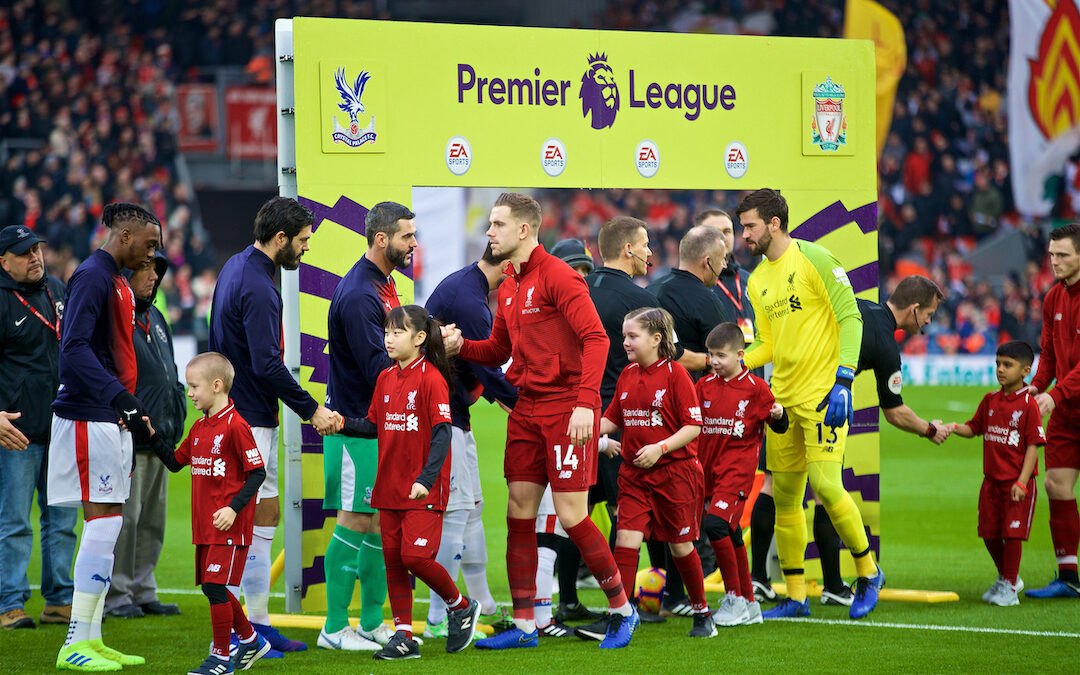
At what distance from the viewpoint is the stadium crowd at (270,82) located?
2491 cm

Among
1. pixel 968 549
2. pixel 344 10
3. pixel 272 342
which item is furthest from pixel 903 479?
pixel 344 10

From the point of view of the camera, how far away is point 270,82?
95.9ft

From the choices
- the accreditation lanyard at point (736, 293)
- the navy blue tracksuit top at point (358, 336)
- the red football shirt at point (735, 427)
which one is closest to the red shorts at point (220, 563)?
the navy blue tracksuit top at point (358, 336)

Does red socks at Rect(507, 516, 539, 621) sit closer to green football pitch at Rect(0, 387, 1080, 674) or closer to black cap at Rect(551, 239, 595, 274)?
green football pitch at Rect(0, 387, 1080, 674)

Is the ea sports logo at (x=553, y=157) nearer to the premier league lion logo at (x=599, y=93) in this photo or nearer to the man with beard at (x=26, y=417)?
the premier league lion logo at (x=599, y=93)

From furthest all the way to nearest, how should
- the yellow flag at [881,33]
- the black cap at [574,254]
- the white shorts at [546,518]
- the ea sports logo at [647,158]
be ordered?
the yellow flag at [881,33], the black cap at [574,254], the ea sports logo at [647,158], the white shorts at [546,518]

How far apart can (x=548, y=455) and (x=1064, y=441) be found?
3.92 meters

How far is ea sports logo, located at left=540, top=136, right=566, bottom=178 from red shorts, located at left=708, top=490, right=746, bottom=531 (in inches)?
96.1

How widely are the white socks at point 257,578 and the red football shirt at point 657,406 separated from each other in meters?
1.98

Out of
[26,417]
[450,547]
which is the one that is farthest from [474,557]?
[26,417]

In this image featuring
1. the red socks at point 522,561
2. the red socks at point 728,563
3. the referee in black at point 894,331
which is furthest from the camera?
the referee in black at point 894,331

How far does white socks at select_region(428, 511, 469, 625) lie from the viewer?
20.9 feet

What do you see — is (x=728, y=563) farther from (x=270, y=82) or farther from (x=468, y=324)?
(x=270, y=82)

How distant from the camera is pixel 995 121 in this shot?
29.9 meters
